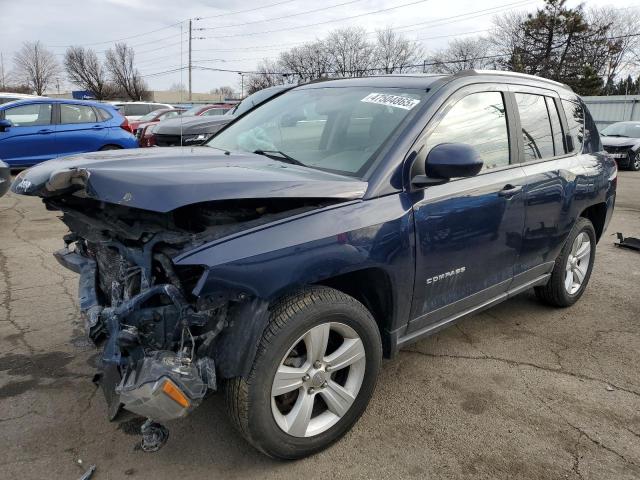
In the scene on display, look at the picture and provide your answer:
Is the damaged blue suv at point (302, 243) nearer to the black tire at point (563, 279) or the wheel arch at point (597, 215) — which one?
the black tire at point (563, 279)

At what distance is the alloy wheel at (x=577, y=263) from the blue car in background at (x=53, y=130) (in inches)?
373

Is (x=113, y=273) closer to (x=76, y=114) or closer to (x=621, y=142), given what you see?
(x=76, y=114)

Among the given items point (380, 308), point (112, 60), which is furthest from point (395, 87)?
point (112, 60)

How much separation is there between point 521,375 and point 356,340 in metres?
1.43

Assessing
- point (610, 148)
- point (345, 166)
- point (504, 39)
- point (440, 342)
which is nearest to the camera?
point (345, 166)

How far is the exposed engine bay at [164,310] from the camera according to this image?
6.68 feet

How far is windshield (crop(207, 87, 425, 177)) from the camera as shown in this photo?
2.79 metres

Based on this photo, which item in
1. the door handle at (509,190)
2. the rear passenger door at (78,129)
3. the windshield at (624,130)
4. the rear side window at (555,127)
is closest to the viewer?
the door handle at (509,190)

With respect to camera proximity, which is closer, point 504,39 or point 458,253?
point 458,253

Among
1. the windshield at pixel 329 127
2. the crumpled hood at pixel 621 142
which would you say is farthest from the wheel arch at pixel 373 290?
the crumpled hood at pixel 621 142

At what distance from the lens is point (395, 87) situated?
3.08 metres

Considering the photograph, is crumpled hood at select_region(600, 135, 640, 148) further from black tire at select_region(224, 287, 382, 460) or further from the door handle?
black tire at select_region(224, 287, 382, 460)

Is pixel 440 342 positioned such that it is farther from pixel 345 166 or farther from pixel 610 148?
pixel 610 148

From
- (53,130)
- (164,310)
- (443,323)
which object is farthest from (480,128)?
(53,130)
